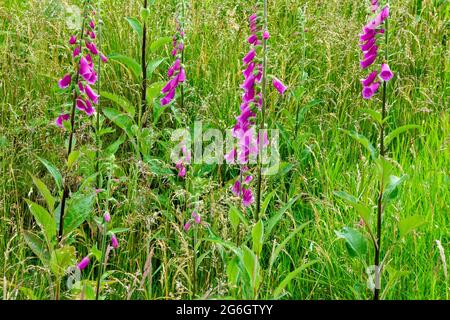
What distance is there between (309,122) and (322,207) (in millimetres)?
990

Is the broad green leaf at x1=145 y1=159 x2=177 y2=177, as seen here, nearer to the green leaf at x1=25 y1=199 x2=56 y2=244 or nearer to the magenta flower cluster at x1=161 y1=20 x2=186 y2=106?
the magenta flower cluster at x1=161 y1=20 x2=186 y2=106

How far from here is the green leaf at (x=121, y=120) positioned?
12.4 ft

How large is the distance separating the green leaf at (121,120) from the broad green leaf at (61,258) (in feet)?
4.09

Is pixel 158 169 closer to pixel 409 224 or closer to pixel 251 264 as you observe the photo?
pixel 251 264

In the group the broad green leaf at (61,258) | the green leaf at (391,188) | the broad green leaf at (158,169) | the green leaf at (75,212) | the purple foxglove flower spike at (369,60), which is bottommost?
the broad green leaf at (61,258)

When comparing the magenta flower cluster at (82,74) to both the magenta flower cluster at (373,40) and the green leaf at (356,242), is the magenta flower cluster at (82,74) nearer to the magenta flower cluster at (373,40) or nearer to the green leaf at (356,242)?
the magenta flower cluster at (373,40)

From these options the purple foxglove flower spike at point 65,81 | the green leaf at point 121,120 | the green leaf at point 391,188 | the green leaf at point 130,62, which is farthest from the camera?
the green leaf at point 121,120

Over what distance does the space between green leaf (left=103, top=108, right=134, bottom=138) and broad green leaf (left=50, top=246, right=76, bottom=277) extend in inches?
49.1

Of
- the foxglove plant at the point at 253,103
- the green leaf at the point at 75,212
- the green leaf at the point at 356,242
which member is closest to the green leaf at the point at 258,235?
the foxglove plant at the point at 253,103

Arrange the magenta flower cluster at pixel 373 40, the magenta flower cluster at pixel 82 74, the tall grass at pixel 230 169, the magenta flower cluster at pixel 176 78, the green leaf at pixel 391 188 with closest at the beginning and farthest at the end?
the green leaf at pixel 391 188, the magenta flower cluster at pixel 373 40, the tall grass at pixel 230 169, the magenta flower cluster at pixel 82 74, the magenta flower cluster at pixel 176 78
